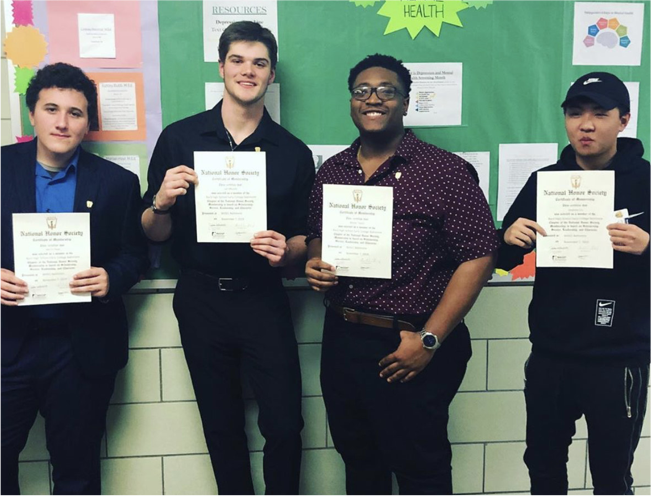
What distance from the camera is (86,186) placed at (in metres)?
1.71

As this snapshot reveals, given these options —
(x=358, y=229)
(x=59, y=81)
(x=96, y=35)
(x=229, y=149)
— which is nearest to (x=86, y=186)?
(x=59, y=81)

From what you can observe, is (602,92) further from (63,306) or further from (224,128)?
(63,306)

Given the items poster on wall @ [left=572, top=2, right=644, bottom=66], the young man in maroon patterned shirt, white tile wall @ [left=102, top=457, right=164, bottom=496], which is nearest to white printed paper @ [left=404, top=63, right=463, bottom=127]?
the young man in maroon patterned shirt

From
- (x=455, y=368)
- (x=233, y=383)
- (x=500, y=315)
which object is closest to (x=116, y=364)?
(x=233, y=383)

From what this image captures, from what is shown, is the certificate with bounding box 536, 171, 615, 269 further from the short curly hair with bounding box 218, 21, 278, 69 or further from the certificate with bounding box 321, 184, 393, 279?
the short curly hair with bounding box 218, 21, 278, 69

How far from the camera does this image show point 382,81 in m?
1.62

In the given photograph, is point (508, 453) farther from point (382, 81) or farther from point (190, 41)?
point (190, 41)

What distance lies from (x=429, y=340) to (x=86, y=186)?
3.61 feet

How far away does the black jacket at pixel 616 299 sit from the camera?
1.58 m

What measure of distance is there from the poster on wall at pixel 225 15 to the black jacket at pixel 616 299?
3.54ft

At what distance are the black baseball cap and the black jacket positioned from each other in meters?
0.13

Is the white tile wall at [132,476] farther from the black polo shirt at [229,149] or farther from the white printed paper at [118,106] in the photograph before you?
the white printed paper at [118,106]

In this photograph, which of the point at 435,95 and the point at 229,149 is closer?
the point at 229,149

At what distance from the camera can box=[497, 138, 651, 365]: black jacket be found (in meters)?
1.58
